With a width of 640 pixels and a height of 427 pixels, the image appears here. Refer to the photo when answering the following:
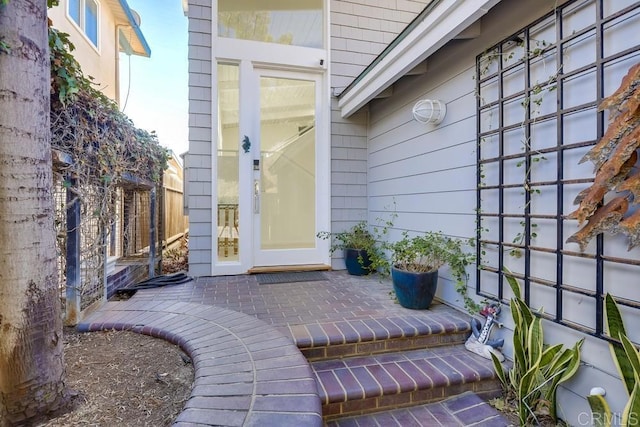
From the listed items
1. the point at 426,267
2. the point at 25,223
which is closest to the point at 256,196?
the point at 426,267

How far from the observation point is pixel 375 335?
7.10ft

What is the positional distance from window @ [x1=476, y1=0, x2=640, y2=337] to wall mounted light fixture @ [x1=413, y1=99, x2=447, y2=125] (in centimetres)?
40

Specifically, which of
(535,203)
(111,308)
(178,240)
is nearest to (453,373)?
(535,203)

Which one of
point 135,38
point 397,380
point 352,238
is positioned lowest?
point 397,380

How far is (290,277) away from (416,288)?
164 centimetres

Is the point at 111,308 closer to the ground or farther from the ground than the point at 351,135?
closer to the ground

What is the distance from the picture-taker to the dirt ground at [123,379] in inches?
52.6

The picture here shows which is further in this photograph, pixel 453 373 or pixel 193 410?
pixel 453 373

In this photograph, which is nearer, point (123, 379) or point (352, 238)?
point (123, 379)

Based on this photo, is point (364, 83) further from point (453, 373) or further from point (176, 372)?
point (176, 372)

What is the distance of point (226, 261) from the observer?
13.0 ft

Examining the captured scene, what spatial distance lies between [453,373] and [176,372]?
153 centimetres

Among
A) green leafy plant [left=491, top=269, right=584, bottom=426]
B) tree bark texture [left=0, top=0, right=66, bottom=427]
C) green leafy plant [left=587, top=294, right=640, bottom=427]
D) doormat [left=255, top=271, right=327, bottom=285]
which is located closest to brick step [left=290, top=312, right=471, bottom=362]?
green leafy plant [left=491, top=269, right=584, bottom=426]

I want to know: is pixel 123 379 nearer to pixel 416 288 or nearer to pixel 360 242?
pixel 416 288
